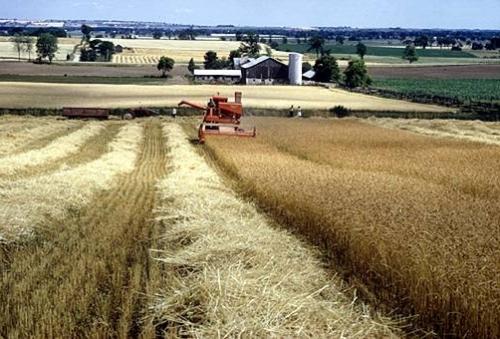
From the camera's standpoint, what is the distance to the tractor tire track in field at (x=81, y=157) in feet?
Answer: 61.0

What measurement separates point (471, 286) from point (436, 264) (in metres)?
0.97

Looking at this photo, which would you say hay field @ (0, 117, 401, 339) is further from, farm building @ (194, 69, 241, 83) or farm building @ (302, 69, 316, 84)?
farm building @ (302, 69, 316, 84)

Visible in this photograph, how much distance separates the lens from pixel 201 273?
8.60 m

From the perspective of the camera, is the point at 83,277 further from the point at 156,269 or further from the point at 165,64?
the point at 165,64

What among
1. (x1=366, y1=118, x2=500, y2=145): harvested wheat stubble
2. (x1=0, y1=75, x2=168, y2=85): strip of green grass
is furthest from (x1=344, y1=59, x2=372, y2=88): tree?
(x1=366, y1=118, x2=500, y2=145): harvested wheat stubble

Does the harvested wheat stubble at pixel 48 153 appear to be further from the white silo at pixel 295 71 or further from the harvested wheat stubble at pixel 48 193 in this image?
the white silo at pixel 295 71

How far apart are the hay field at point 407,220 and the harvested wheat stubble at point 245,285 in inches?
21.1

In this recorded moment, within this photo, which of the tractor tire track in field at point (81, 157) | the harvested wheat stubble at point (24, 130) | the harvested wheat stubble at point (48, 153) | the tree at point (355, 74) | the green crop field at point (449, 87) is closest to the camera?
the tractor tire track in field at point (81, 157)

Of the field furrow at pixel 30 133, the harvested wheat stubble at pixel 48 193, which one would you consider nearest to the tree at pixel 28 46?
the field furrow at pixel 30 133

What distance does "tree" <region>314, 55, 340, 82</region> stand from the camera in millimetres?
95575

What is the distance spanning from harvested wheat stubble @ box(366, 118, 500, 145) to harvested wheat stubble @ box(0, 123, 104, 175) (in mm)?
17246

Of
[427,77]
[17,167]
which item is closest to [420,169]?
[17,167]

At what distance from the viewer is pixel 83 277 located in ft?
29.3

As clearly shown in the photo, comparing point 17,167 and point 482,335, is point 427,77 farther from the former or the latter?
point 482,335
